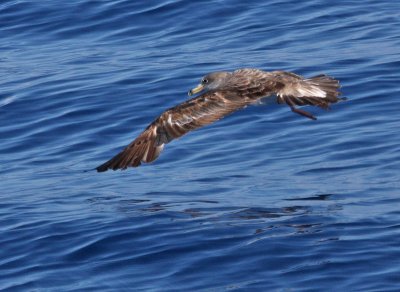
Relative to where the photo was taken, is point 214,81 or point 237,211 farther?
point 214,81

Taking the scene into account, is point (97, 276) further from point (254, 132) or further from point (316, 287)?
point (254, 132)

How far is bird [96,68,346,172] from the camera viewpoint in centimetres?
1091

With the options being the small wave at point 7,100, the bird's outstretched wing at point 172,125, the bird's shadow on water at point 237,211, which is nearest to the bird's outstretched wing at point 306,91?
the bird's outstretched wing at point 172,125

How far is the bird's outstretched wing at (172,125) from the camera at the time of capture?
1091 centimetres

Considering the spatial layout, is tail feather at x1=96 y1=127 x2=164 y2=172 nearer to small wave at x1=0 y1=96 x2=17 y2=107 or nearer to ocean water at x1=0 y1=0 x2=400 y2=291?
ocean water at x1=0 y1=0 x2=400 y2=291

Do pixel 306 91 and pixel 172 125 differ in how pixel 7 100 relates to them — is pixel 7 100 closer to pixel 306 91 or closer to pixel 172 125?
A: pixel 172 125

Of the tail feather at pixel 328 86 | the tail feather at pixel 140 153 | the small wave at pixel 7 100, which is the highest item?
the tail feather at pixel 328 86

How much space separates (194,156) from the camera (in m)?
12.6

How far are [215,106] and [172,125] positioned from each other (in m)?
0.46

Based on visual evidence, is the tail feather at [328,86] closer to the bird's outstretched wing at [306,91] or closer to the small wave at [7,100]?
the bird's outstretched wing at [306,91]

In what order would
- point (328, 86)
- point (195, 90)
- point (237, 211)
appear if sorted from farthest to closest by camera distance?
point (195, 90), point (328, 86), point (237, 211)

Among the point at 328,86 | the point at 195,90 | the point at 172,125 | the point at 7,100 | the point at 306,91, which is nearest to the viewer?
the point at 172,125

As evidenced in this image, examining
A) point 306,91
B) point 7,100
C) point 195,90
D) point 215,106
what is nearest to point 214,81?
point 195,90

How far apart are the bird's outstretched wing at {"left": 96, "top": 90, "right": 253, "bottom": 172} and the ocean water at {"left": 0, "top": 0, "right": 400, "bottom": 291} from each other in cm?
47
